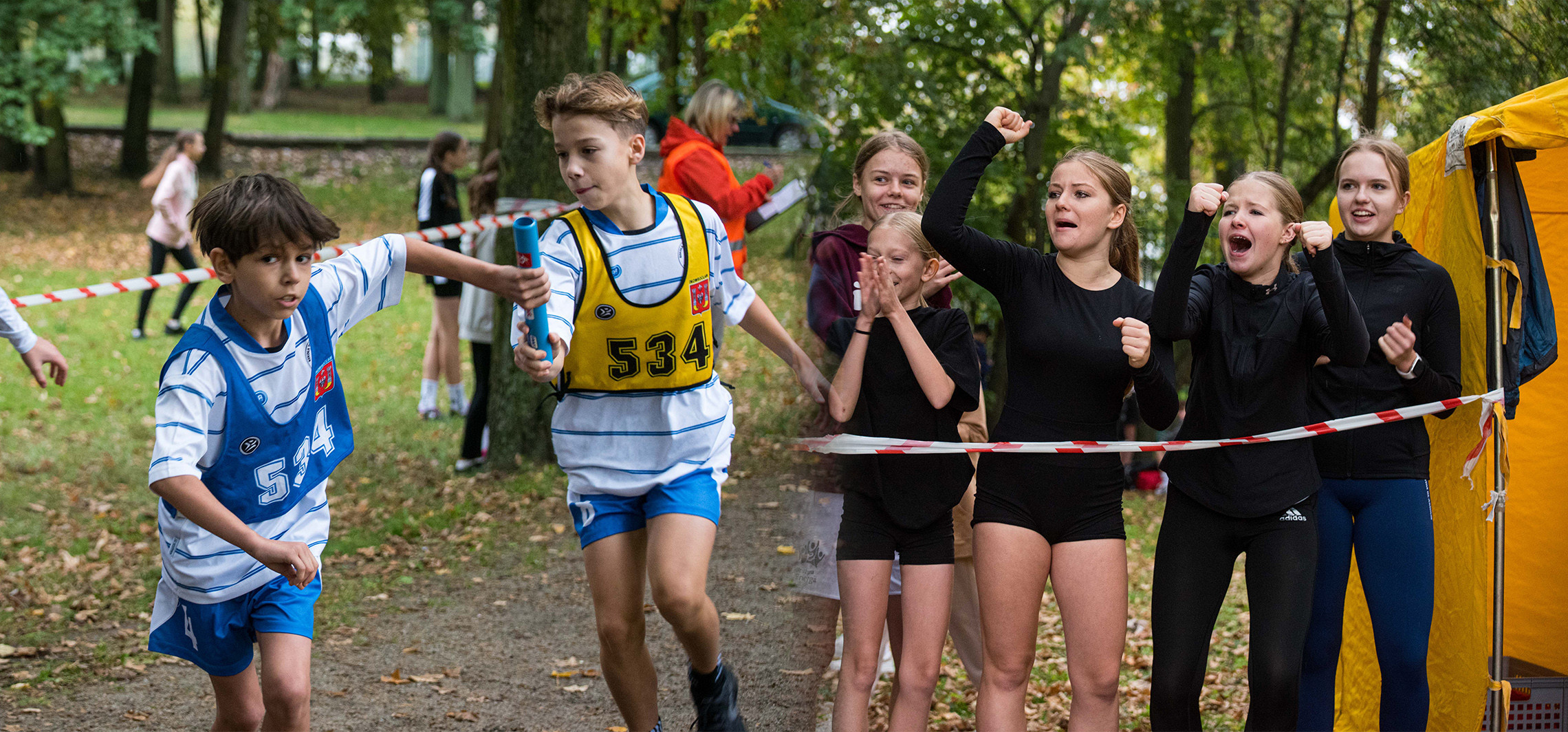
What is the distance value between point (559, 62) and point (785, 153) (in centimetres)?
1149

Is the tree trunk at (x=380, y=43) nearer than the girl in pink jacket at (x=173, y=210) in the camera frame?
No

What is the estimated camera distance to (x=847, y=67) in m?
9.52

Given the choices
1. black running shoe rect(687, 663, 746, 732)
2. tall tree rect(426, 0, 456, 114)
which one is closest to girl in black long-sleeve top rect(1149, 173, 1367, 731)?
black running shoe rect(687, 663, 746, 732)

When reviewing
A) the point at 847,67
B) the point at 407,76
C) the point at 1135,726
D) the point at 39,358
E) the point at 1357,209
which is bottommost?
the point at 1135,726

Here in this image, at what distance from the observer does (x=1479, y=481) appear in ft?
13.4

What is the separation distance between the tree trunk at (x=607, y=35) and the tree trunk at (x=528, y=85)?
4.50 meters

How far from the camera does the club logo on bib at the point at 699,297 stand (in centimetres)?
347

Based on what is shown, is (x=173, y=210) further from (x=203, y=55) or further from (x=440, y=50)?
(x=203, y=55)

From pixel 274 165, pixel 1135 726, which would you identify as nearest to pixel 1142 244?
pixel 1135 726

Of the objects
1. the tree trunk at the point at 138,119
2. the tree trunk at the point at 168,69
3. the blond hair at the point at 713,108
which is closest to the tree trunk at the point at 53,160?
the tree trunk at the point at 138,119

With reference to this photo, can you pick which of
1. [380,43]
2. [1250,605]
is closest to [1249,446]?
[1250,605]

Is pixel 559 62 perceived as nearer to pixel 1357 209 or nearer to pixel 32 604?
pixel 32 604

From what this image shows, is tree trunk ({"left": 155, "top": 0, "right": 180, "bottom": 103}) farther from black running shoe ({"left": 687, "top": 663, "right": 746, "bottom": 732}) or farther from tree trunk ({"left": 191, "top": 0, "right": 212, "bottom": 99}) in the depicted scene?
black running shoe ({"left": 687, "top": 663, "right": 746, "bottom": 732})

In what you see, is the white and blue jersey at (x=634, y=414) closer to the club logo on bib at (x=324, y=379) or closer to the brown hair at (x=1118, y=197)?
the club logo on bib at (x=324, y=379)
